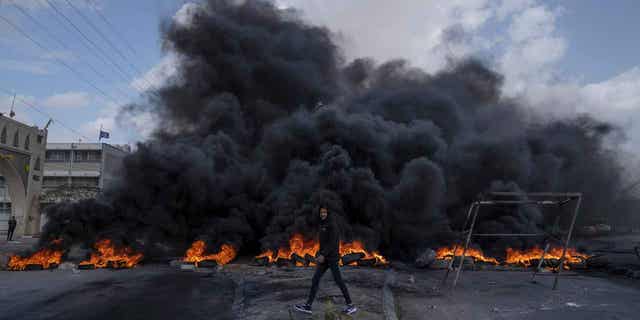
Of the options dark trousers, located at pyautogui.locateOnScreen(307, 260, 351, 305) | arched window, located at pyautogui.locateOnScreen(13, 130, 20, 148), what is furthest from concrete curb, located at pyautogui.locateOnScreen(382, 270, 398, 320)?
arched window, located at pyautogui.locateOnScreen(13, 130, 20, 148)

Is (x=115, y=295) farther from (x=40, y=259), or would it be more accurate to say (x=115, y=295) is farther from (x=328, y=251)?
(x=40, y=259)

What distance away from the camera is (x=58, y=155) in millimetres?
56781

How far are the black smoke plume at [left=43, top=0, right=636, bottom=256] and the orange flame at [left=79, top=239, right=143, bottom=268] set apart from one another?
62 cm

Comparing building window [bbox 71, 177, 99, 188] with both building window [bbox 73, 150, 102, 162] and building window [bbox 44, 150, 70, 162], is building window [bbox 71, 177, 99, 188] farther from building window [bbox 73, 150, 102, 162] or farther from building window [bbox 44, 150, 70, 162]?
building window [bbox 44, 150, 70, 162]

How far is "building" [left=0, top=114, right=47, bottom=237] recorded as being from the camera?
3253cm

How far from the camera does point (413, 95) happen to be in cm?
3281

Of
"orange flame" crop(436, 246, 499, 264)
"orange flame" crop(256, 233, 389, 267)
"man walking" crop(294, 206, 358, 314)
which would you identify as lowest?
"orange flame" crop(436, 246, 499, 264)

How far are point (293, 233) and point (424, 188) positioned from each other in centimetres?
708

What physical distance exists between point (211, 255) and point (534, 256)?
15.0m

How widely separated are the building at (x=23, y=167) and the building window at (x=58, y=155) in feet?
72.0

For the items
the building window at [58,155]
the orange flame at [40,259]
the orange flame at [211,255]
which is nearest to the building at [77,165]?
the building window at [58,155]

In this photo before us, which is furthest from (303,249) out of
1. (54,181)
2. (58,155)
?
(58,155)

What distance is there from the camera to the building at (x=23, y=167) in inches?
1281

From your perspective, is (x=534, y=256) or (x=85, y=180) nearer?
(x=534, y=256)
